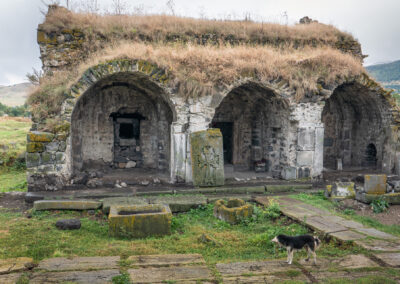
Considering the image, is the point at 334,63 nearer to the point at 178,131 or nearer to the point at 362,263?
the point at 178,131

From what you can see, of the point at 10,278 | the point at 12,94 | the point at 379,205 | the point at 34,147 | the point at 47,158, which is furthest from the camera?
the point at 12,94

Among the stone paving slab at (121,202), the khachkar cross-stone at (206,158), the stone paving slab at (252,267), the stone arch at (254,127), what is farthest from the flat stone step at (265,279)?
the stone arch at (254,127)

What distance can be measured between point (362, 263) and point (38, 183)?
699cm

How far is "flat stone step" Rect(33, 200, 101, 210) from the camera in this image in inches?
265

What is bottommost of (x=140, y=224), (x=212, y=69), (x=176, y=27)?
(x=140, y=224)

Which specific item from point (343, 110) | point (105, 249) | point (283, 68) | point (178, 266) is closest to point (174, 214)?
point (105, 249)

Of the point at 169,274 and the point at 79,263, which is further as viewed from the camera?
the point at 79,263

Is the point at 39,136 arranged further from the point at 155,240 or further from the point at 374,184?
the point at 374,184

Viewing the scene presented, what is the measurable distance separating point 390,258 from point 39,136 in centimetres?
741

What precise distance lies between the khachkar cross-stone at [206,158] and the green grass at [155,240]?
1574 millimetres

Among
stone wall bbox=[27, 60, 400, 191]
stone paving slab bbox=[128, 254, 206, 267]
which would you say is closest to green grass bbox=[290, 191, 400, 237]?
stone wall bbox=[27, 60, 400, 191]

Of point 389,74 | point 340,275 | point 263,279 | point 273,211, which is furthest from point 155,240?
point 389,74

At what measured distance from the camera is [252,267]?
420cm

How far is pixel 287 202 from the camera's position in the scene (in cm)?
755
